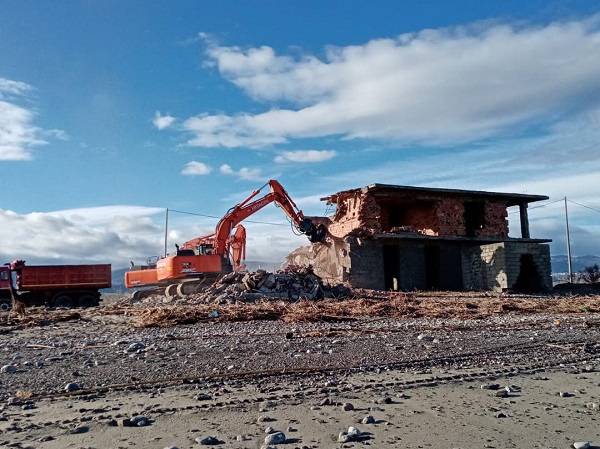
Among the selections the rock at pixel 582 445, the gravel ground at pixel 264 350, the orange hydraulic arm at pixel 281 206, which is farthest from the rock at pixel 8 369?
the orange hydraulic arm at pixel 281 206

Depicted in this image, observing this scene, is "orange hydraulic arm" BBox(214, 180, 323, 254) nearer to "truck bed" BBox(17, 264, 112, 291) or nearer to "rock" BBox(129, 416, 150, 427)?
"truck bed" BBox(17, 264, 112, 291)

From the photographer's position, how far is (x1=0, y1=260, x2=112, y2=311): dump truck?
2600cm

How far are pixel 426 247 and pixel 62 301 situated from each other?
18417mm

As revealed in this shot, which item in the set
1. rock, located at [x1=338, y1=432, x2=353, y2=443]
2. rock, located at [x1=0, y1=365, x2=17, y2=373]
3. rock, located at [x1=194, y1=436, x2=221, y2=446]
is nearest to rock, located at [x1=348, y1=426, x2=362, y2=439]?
rock, located at [x1=338, y1=432, x2=353, y2=443]

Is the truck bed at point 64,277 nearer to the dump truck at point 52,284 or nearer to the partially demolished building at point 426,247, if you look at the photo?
the dump truck at point 52,284

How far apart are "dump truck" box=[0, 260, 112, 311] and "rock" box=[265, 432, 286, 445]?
80.0 feet

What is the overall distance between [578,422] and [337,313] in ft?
32.0

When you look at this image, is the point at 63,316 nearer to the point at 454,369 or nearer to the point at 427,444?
the point at 454,369

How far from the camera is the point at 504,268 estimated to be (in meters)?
27.0

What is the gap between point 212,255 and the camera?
79.4 ft

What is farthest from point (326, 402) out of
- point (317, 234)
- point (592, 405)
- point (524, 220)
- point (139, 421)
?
point (524, 220)

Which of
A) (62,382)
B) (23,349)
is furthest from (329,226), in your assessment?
(62,382)

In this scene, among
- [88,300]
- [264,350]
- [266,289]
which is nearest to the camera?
[264,350]

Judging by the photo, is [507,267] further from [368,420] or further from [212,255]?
[368,420]
